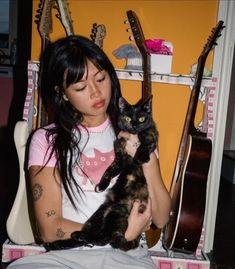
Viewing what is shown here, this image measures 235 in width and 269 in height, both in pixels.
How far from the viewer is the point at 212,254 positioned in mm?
2254

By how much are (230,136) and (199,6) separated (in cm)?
278

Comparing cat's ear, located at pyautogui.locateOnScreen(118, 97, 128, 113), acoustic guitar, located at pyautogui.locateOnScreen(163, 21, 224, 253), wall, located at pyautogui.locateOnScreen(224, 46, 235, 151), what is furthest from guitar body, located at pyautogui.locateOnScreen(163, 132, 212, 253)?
A: wall, located at pyautogui.locateOnScreen(224, 46, 235, 151)

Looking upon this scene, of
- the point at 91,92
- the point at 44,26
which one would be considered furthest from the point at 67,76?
the point at 44,26

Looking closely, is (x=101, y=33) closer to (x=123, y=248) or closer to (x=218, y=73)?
(x=218, y=73)

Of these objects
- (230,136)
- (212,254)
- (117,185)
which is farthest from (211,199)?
(230,136)

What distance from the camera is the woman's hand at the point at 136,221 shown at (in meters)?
1.09

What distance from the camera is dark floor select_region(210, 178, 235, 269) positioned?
2.23m

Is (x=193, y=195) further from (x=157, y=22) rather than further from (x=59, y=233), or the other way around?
(x=157, y=22)

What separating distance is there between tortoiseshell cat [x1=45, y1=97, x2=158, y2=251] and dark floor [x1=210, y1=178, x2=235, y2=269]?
1.34 meters

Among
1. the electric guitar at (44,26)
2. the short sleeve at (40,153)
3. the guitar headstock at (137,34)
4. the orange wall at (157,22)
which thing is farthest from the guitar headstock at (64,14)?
the short sleeve at (40,153)

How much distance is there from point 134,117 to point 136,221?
36 cm

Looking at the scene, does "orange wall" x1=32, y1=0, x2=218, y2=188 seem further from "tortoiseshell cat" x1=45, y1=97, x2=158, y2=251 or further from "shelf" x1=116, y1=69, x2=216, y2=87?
"tortoiseshell cat" x1=45, y1=97, x2=158, y2=251

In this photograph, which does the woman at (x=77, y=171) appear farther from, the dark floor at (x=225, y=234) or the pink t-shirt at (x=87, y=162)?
the dark floor at (x=225, y=234)

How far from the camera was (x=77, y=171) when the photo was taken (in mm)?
1138
